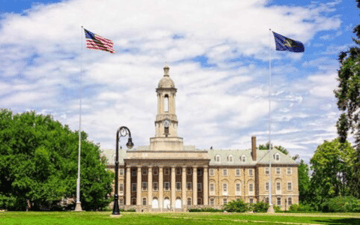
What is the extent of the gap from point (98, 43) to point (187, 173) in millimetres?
62528

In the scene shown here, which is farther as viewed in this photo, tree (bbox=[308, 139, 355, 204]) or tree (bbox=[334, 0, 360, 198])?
tree (bbox=[308, 139, 355, 204])

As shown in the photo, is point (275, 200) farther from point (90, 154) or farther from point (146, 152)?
point (90, 154)

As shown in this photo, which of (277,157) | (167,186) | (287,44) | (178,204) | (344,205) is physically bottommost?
(178,204)

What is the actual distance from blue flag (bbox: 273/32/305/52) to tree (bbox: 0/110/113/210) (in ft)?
94.2

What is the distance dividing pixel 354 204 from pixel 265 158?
113ft

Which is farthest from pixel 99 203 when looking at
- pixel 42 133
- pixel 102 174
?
pixel 42 133

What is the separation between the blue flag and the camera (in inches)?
1877

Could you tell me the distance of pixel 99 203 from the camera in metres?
66.9

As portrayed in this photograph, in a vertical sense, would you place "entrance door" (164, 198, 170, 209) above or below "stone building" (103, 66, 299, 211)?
below

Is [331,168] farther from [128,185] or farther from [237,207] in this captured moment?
[128,185]

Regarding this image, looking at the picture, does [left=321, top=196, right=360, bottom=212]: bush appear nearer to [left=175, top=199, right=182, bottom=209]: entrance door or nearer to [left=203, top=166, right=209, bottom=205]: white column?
[left=203, top=166, right=209, bottom=205]: white column

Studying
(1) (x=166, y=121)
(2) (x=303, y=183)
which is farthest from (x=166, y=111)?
(2) (x=303, y=183)

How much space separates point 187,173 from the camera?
103 metres

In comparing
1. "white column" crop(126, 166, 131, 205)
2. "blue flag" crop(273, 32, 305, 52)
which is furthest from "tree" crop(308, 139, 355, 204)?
"white column" crop(126, 166, 131, 205)
